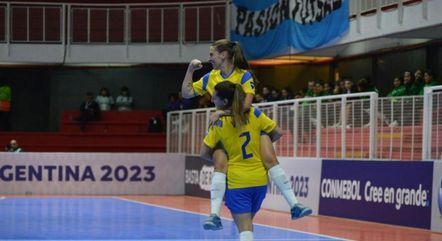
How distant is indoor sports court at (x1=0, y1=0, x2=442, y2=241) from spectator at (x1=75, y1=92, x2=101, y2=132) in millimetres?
49

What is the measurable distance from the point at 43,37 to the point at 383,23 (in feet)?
50.9

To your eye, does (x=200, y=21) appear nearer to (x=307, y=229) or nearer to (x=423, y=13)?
(x=423, y=13)

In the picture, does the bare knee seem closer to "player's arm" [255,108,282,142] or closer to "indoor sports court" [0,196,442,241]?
"player's arm" [255,108,282,142]

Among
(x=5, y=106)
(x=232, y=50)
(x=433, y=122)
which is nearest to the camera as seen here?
(x=232, y=50)

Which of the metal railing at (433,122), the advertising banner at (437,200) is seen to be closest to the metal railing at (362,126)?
the metal railing at (433,122)

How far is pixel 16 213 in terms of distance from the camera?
20672 mm

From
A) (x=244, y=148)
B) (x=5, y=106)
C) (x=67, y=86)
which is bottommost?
(x=244, y=148)

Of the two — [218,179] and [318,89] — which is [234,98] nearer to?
[218,179]

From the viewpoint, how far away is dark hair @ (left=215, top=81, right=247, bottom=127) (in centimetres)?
913

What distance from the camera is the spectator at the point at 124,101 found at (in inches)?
1510

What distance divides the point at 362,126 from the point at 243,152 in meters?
10.6

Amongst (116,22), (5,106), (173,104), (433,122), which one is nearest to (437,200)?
(433,122)

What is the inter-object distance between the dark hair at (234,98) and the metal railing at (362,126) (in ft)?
26.0

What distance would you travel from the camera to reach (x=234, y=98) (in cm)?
915
